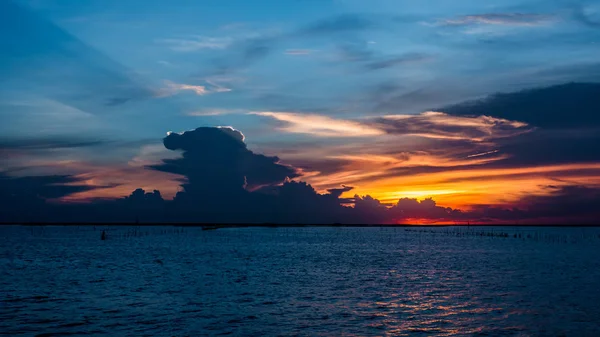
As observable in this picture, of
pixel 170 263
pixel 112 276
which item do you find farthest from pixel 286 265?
pixel 112 276

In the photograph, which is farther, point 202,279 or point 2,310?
point 202,279

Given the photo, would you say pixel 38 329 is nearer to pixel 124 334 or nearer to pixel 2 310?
pixel 124 334

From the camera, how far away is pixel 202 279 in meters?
52.9

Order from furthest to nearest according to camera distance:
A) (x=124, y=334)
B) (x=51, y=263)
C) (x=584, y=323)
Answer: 1. (x=51, y=263)
2. (x=584, y=323)
3. (x=124, y=334)

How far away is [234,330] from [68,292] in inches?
795

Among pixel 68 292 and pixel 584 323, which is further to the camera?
pixel 68 292

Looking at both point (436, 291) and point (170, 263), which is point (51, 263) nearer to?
point (170, 263)

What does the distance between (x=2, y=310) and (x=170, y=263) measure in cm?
3913

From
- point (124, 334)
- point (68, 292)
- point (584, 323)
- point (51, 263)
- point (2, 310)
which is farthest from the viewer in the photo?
point (51, 263)

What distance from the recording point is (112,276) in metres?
54.0

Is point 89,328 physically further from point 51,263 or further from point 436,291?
point 51,263

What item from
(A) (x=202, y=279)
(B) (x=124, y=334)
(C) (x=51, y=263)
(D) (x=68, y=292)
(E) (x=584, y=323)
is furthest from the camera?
(C) (x=51, y=263)

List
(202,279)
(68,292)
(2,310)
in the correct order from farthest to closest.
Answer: (202,279) < (68,292) < (2,310)

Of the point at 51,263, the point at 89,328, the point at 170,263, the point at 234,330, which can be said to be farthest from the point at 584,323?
the point at 51,263
